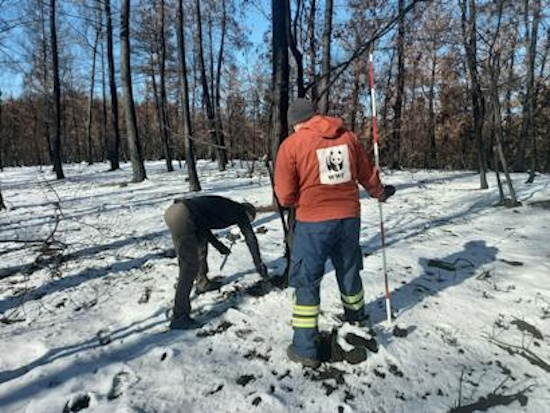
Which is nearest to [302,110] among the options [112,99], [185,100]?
[185,100]

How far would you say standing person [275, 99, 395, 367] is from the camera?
3418 mm

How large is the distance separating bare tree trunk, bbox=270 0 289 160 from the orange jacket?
1848 millimetres

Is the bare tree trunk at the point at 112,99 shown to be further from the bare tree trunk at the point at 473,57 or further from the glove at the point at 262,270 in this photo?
the glove at the point at 262,270

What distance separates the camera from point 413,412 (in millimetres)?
2908

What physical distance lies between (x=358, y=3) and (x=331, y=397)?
1677 centimetres

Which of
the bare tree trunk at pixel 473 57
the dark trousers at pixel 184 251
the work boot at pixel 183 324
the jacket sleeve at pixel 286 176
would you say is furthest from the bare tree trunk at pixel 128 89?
the jacket sleeve at pixel 286 176

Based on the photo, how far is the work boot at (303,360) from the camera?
11.2 ft

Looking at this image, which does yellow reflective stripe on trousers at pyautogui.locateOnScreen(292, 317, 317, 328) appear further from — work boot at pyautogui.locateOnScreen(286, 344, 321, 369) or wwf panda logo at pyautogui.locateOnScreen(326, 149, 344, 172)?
wwf panda logo at pyautogui.locateOnScreen(326, 149, 344, 172)

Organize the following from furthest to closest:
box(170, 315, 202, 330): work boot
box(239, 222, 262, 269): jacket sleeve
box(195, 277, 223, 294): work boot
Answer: box(195, 277, 223, 294): work boot
box(239, 222, 262, 269): jacket sleeve
box(170, 315, 202, 330): work boot

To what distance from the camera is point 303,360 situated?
3.45m

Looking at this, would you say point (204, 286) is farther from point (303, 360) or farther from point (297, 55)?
point (297, 55)

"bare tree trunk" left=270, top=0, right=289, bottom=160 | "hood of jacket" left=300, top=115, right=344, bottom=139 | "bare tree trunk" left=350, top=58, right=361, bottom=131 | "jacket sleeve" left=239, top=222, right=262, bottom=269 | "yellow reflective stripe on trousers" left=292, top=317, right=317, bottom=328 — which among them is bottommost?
"yellow reflective stripe on trousers" left=292, top=317, right=317, bottom=328

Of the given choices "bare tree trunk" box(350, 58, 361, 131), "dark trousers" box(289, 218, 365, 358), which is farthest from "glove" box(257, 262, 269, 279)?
"bare tree trunk" box(350, 58, 361, 131)

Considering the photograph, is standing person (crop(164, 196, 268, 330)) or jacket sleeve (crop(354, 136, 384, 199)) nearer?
jacket sleeve (crop(354, 136, 384, 199))
